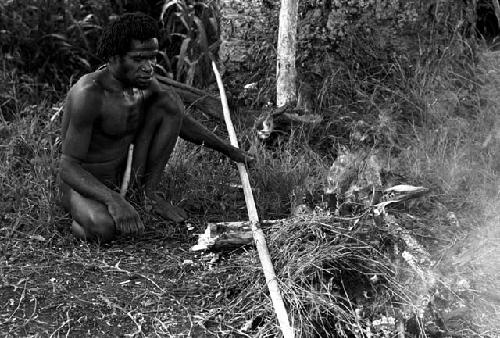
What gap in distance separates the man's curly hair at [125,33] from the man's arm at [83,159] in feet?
0.73

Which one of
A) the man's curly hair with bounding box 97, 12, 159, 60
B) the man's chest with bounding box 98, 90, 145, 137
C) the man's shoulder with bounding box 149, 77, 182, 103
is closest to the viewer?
the man's curly hair with bounding box 97, 12, 159, 60

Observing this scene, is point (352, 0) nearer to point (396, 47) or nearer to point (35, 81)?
point (396, 47)

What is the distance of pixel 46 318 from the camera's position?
3.91 metres

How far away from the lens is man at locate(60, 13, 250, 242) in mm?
4367

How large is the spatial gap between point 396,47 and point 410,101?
43 cm

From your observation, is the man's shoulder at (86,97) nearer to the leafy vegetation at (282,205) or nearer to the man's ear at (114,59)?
the man's ear at (114,59)

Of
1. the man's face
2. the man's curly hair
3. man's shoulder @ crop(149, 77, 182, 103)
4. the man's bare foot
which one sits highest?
the man's curly hair

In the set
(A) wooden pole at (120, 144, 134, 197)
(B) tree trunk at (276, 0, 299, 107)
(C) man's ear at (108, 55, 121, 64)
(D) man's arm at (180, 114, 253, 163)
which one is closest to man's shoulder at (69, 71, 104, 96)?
(C) man's ear at (108, 55, 121, 64)

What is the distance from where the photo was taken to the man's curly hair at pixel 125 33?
4324mm

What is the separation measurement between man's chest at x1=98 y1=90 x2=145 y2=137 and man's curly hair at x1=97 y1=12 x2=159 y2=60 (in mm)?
243

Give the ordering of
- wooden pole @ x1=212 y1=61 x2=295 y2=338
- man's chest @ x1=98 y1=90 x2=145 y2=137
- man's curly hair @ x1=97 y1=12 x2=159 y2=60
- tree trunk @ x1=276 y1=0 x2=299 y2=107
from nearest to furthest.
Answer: wooden pole @ x1=212 y1=61 x2=295 y2=338, man's curly hair @ x1=97 y1=12 x2=159 y2=60, man's chest @ x1=98 y1=90 x2=145 y2=137, tree trunk @ x1=276 y1=0 x2=299 y2=107

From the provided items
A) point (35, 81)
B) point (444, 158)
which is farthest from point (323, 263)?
point (35, 81)

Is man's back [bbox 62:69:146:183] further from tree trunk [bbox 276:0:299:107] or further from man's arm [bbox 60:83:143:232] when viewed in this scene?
tree trunk [bbox 276:0:299:107]

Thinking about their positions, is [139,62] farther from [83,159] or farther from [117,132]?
[83,159]
